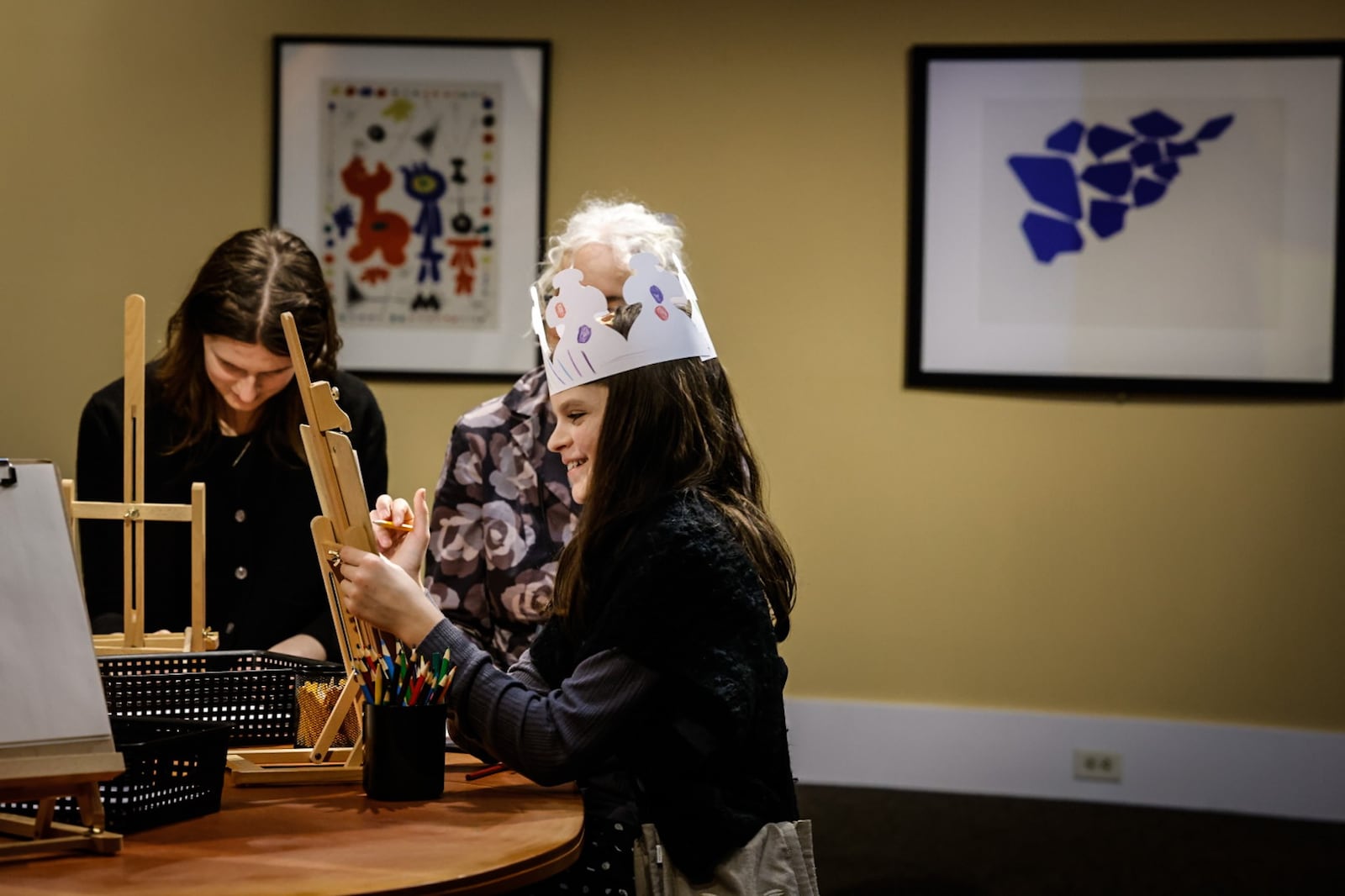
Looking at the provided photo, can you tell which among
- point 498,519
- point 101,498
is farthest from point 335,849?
point 101,498

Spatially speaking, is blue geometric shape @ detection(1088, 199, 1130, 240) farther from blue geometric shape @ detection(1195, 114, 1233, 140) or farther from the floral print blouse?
the floral print blouse

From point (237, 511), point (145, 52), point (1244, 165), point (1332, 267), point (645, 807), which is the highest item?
point (145, 52)

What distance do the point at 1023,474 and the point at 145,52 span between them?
9.98 feet

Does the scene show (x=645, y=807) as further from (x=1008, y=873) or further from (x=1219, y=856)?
(x=1219, y=856)

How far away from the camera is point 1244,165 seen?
3959mm

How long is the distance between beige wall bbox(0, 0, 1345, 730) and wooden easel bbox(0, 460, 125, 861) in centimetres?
298

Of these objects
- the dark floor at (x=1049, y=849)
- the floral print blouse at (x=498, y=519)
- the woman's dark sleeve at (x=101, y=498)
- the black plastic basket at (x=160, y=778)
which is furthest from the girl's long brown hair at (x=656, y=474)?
the dark floor at (x=1049, y=849)

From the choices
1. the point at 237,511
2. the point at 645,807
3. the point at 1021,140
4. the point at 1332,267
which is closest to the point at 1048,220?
the point at 1021,140

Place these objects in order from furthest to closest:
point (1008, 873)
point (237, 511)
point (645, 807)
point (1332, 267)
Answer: point (1332, 267), point (1008, 873), point (237, 511), point (645, 807)

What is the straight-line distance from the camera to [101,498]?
245 centimetres

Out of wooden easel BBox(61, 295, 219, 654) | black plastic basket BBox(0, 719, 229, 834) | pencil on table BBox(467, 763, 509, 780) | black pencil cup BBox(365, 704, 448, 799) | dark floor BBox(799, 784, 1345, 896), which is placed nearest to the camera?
black plastic basket BBox(0, 719, 229, 834)

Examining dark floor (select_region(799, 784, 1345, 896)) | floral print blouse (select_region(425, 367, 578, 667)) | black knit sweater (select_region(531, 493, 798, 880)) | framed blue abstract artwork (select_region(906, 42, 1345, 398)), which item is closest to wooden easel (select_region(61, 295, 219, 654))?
floral print blouse (select_region(425, 367, 578, 667))

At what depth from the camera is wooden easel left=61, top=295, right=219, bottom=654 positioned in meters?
1.81

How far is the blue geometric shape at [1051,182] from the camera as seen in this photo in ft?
13.2
